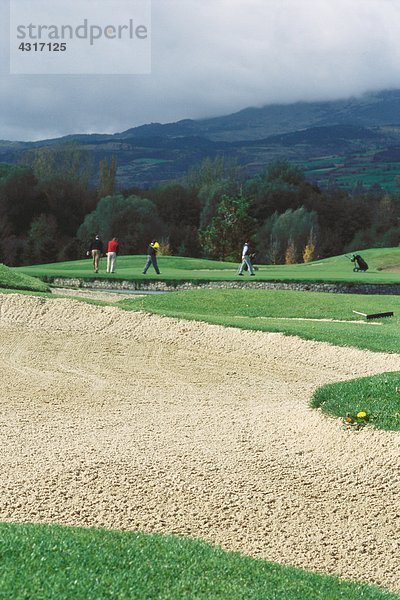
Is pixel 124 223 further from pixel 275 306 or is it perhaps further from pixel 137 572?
pixel 137 572

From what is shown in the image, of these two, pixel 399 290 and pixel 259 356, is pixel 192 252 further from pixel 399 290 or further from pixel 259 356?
pixel 259 356

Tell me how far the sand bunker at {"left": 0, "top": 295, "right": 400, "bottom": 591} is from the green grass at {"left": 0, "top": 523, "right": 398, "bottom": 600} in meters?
0.74

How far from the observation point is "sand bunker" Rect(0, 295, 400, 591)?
730cm

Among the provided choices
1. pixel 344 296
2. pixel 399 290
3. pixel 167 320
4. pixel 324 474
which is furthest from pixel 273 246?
pixel 324 474

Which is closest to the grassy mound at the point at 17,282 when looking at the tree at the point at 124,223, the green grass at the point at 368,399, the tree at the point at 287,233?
the green grass at the point at 368,399

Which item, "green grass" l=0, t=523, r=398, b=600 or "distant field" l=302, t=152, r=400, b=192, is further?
"distant field" l=302, t=152, r=400, b=192

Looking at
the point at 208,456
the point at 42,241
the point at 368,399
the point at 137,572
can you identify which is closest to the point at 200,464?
the point at 208,456

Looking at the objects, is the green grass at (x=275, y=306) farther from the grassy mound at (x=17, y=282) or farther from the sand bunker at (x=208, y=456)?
the sand bunker at (x=208, y=456)

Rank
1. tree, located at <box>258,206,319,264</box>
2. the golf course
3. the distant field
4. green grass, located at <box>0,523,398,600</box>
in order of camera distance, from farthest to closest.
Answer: the distant field
tree, located at <box>258,206,319,264</box>
the golf course
green grass, located at <box>0,523,398,600</box>

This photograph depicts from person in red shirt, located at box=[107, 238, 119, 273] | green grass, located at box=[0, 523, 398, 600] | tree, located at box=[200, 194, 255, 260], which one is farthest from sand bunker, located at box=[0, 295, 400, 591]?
tree, located at box=[200, 194, 255, 260]

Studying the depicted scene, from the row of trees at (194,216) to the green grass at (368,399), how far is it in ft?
181

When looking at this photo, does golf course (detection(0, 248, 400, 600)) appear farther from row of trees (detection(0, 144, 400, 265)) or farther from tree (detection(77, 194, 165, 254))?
tree (detection(77, 194, 165, 254))

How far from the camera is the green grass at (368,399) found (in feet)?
33.1

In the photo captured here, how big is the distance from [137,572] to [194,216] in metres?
90.9
